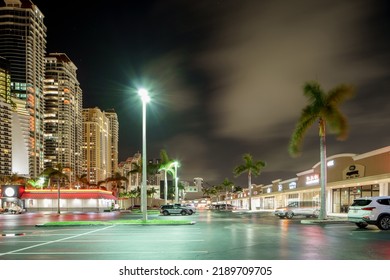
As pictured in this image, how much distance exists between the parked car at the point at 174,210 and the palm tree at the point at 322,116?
22380mm

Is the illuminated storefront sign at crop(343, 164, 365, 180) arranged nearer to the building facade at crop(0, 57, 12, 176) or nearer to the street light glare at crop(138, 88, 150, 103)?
the street light glare at crop(138, 88, 150, 103)

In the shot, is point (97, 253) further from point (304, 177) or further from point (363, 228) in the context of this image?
point (304, 177)

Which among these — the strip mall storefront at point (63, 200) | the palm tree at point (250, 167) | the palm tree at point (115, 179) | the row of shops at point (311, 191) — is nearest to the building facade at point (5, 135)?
the palm tree at point (115, 179)

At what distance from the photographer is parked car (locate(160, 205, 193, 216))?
54375 millimetres

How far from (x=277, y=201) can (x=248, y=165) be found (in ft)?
31.5

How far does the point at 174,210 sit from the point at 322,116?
25692 mm

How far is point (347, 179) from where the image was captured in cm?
4634

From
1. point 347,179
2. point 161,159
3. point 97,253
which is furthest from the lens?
point 161,159

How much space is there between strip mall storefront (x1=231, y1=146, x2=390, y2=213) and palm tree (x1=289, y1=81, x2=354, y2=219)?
5.48 metres

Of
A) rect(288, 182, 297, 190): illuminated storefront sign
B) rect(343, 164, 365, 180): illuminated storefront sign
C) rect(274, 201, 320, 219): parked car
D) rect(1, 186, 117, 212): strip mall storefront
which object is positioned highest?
rect(343, 164, 365, 180): illuminated storefront sign

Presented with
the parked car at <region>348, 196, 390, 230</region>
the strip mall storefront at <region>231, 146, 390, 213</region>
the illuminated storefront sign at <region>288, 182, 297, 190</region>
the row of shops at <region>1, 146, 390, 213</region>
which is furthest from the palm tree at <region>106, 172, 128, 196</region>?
the parked car at <region>348, 196, 390, 230</region>

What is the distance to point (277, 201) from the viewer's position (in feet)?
289

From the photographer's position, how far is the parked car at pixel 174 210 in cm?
5438
